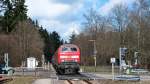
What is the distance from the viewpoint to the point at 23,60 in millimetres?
97562

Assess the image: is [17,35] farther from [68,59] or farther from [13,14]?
[68,59]

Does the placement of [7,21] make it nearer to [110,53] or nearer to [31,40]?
[31,40]

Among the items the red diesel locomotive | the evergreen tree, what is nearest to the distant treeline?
the evergreen tree

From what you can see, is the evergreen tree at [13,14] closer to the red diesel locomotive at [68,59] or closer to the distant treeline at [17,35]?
the distant treeline at [17,35]

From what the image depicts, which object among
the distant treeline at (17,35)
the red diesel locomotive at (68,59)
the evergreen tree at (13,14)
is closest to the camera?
the red diesel locomotive at (68,59)

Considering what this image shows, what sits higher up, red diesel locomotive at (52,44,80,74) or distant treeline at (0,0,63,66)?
distant treeline at (0,0,63,66)

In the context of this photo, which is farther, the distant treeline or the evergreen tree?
the evergreen tree

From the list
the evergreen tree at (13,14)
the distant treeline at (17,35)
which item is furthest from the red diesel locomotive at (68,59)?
the evergreen tree at (13,14)

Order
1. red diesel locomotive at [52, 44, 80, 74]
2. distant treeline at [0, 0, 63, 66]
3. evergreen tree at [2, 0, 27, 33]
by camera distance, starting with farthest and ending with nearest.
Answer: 1. evergreen tree at [2, 0, 27, 33]
2. distant treeline at [0, 0, 63, 66]
3. red diesel locomotive at [52, 44, 80, 74]

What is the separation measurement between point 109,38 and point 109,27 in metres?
2.91

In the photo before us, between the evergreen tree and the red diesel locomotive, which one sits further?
the evergreen tree

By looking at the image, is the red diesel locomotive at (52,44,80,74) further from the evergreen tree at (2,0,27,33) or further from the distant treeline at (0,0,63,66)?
the evergreen tree at (2,0,27,33)

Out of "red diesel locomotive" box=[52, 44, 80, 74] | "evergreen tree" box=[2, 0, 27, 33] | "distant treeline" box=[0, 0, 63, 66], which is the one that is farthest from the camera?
"evergreen tree" box=[2, 0, 27, 33]

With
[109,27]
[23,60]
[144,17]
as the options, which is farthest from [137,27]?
[23,60]
